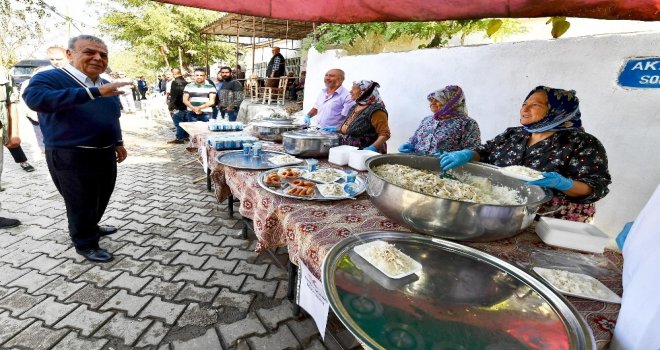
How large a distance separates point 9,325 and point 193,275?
43.9 inches

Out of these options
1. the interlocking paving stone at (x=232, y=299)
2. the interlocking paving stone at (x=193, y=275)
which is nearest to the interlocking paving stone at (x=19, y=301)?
the interlocking paving stone at (x=193, y=275)

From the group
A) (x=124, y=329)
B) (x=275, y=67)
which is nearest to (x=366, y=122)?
(x=124, y=329)

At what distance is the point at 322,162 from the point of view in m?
2.50

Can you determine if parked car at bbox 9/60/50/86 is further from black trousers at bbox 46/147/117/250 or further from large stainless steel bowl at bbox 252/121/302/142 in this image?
large stainless steel bowl at bbox 252/121/302/142

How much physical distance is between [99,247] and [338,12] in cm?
306

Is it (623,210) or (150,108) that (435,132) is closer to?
(623,210)

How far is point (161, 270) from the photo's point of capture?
2607 mm

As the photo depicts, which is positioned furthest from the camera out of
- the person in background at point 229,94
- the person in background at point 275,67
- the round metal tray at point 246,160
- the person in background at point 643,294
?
the person in background at point 275,67

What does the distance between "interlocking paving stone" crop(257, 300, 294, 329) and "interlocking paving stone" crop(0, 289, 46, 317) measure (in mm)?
1623

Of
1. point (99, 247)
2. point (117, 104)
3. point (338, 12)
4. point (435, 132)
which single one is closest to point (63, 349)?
point (99, 247)

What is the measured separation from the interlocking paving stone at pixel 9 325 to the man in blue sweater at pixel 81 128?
71 centimetres

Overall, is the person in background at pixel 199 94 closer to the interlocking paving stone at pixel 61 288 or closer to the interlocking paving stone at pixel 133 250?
the interlocking paving stone at pixel 133 250

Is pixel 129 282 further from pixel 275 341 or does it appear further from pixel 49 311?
pixel 275 341

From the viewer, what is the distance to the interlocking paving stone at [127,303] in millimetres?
2131
